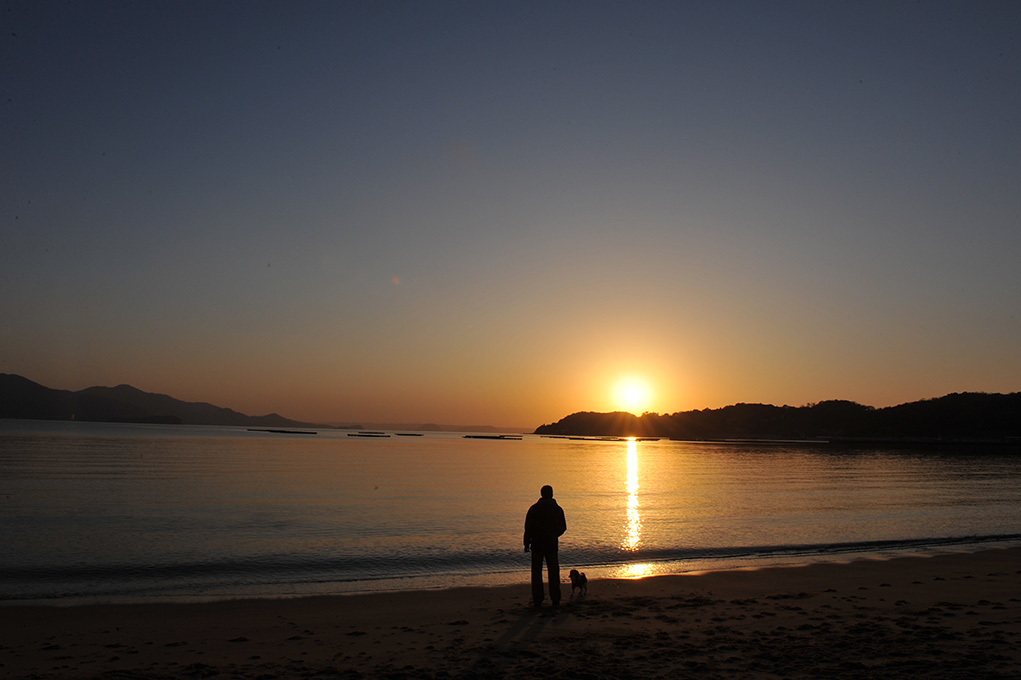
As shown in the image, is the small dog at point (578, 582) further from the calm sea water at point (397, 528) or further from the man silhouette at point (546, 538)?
the calm sea water at point (397, 528)

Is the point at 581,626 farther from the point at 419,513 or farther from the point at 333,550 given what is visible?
the point at 419,513

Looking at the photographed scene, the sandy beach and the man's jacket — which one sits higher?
the man's jacket

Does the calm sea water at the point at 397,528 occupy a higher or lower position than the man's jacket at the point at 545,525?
lower

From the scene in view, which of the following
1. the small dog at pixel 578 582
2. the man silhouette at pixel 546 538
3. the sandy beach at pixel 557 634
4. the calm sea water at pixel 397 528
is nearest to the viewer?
the sandy beach at pixel 557 634

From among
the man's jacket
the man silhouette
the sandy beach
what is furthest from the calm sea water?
the man's jacket

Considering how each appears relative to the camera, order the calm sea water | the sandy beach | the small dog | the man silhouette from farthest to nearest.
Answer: the calm sea water < the small dog < the man silhouette < the sandy beach

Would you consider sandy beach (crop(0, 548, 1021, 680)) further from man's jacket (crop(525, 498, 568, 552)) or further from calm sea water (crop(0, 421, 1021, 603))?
calm sea water (crop(0, 421, 1021, 603))

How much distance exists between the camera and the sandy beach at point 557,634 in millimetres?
9227

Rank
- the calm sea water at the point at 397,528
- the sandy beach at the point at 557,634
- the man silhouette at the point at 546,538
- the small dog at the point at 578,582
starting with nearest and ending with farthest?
the sandy beach at the point at 557,634 → the man silhouette at the point at 546,538 → the small dog at the point at 578,582 → the calm sea water at the point at 397,528

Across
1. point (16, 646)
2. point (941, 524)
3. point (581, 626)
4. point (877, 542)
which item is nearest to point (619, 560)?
point (581, 626)

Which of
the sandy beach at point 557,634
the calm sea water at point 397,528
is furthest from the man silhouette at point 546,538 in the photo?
the calm sea water at point 397,528

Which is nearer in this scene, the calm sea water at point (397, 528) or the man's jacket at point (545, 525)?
the man's jacket at point (545, 525)

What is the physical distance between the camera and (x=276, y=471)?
55.7m

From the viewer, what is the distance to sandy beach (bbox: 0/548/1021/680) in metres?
9.23
